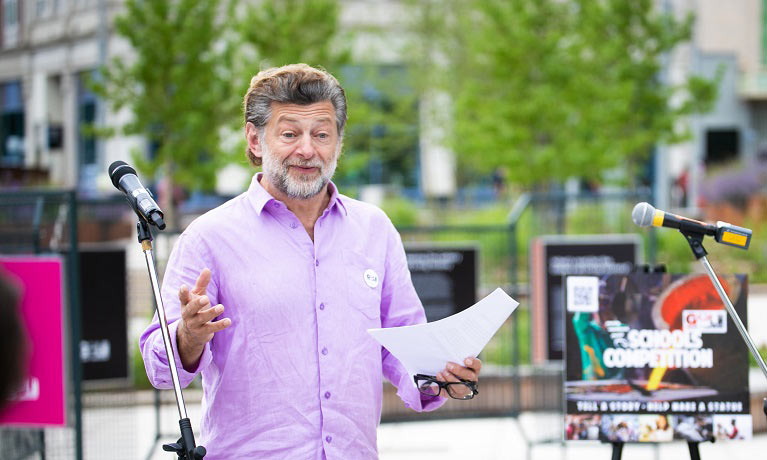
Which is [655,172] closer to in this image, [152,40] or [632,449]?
[152,40]

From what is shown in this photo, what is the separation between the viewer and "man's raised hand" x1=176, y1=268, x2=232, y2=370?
260 cm

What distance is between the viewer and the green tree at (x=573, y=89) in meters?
16.7

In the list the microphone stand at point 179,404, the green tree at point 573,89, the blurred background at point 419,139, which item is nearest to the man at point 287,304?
the microphone stand at point 179,404

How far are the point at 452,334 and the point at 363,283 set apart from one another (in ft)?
1.29

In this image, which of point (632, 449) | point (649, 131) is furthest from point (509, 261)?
point (649, 131)

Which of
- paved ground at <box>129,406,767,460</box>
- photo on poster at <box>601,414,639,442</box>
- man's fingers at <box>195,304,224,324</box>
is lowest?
paved ground at <box>129,406,767,460</box>

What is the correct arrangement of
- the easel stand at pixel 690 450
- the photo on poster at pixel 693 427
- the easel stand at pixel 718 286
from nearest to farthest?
the easel stand at pixel 718 286, the easel stand at pixel 690 450, the photo on poster at pixel 693 427

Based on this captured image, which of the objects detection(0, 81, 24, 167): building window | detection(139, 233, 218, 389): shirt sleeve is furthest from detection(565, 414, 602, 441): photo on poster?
detection(0, 81, 24, 167): building window

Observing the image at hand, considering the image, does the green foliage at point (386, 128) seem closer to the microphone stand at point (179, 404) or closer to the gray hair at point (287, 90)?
the gray hair at point (287, 90)

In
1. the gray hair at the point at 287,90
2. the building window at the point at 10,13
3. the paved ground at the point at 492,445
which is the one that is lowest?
the paved ground at the point at 492,445

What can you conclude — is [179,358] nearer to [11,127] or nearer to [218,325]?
[218,325]

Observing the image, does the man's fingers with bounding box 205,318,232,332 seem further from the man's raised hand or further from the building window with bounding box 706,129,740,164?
the building window with bounding box 706,129,740,164

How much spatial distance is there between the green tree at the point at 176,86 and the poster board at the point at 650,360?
40.7 feet

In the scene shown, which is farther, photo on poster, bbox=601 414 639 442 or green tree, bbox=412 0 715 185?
green tree, bbox=412 0 715 185
